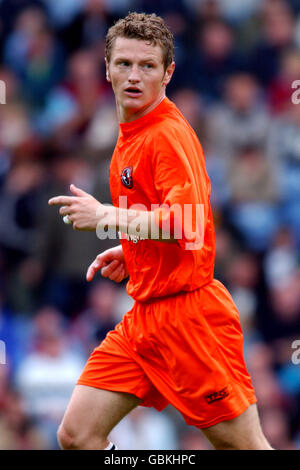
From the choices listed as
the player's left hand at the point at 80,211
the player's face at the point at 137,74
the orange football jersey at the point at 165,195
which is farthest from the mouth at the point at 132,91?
the player's left hand at the point at 80,211

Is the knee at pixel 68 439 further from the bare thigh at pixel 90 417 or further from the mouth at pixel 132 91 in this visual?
the mouth at pixel 132 91

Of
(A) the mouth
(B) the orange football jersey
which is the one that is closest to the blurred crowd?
(B) the orange football jersey

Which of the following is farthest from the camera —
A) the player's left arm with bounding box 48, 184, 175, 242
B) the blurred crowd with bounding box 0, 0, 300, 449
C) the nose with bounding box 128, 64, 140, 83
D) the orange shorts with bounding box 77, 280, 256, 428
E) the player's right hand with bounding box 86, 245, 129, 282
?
the blurred crowd with bounding box 0, 0, 300, 449

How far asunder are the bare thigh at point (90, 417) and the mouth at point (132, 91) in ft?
4.44

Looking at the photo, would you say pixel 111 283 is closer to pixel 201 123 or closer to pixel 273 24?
pixel 201 123

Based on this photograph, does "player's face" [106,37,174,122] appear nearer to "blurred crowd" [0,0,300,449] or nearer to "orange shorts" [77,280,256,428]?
"orange shorts" [77,280,256,428]

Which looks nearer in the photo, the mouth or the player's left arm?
the player's left arm

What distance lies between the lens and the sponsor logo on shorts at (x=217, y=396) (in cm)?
369

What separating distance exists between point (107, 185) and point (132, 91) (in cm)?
271

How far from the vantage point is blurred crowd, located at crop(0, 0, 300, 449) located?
6090mm

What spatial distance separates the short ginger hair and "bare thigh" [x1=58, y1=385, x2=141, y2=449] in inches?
60.1

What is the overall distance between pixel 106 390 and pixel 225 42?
4519mm
